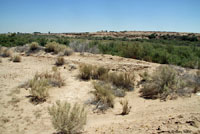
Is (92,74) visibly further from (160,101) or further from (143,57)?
(143,57)

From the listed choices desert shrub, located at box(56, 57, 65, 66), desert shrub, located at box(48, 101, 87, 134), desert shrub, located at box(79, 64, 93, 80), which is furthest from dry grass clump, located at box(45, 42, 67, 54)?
desert shrub, located at box(48, 101, 87, 134)

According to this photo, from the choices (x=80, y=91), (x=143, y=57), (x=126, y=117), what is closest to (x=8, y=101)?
(x=80, y=91)

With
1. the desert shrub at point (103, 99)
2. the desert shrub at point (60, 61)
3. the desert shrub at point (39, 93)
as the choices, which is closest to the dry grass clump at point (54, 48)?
the desert shrub at point (60, 61)

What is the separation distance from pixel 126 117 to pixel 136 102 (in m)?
1.77

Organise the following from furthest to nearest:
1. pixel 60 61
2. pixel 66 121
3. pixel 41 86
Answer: pixel 60 61, pixel 41 86, pixel 66 121

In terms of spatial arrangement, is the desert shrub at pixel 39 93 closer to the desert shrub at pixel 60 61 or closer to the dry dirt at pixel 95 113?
the dry dirt at pixel 95 113

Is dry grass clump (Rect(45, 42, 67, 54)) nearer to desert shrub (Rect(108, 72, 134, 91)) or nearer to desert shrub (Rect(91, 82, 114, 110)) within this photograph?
desert shrub (Rect(108, 72, 134, 91))

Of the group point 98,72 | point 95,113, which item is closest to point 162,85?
point 95,113

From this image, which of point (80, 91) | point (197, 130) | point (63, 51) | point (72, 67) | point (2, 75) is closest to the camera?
point (197, 130)

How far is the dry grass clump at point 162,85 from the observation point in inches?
312

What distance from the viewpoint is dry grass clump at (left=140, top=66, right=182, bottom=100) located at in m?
7.93

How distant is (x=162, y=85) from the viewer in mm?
8367

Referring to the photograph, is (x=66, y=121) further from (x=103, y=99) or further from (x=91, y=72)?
(x=91, y=72)

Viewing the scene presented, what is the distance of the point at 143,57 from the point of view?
51.1 feet
